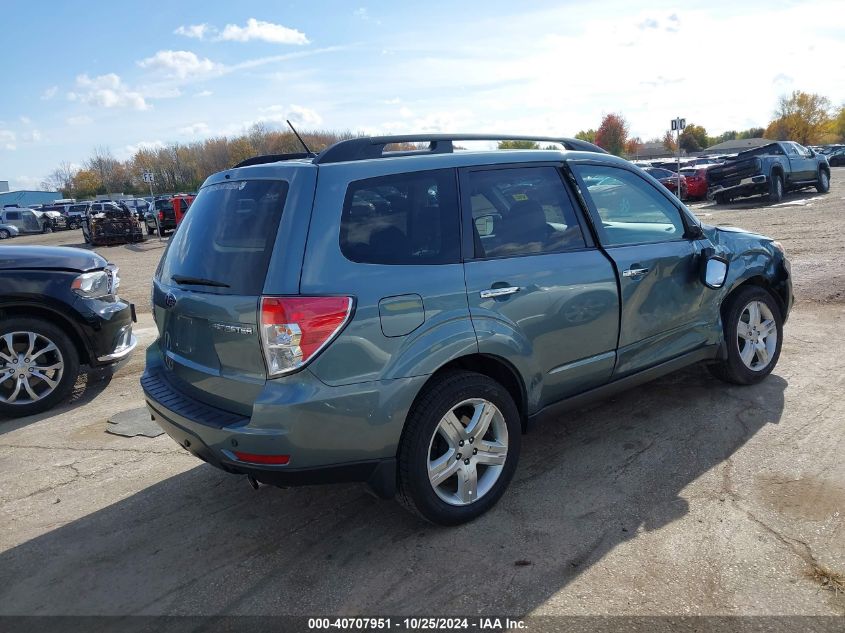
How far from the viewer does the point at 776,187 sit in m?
19.6

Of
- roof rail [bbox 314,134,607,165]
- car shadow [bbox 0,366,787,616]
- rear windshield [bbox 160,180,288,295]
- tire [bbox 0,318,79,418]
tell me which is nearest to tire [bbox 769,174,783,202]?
car shadow [bbox 0,366,787,616]

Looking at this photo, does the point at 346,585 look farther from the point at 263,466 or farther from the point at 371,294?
the point at 371,294

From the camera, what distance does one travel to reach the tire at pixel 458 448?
9.64ft

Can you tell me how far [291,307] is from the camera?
265 centimetres

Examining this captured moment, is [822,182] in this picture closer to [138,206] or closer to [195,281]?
[195,281]

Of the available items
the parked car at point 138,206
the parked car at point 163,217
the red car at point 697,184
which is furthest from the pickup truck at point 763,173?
the parked car at point 138,206

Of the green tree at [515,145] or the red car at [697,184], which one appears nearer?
the green tree at [515,145]

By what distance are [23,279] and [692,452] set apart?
5.14 metres

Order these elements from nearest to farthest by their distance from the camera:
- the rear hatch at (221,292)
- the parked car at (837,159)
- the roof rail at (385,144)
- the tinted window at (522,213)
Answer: the rear hatch at (221,292)
the roof rail at (385,144)
the tinted window at (522,213)
the parked car at (837,159)

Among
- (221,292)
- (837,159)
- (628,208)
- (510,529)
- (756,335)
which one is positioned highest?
(628,208)

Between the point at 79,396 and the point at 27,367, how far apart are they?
24.2 inches

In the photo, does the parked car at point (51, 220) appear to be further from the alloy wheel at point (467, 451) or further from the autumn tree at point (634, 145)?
the autumn tree at point (634, 145)

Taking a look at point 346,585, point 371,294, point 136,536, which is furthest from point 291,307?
point 136,536

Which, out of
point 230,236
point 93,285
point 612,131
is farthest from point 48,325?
point 612,131
